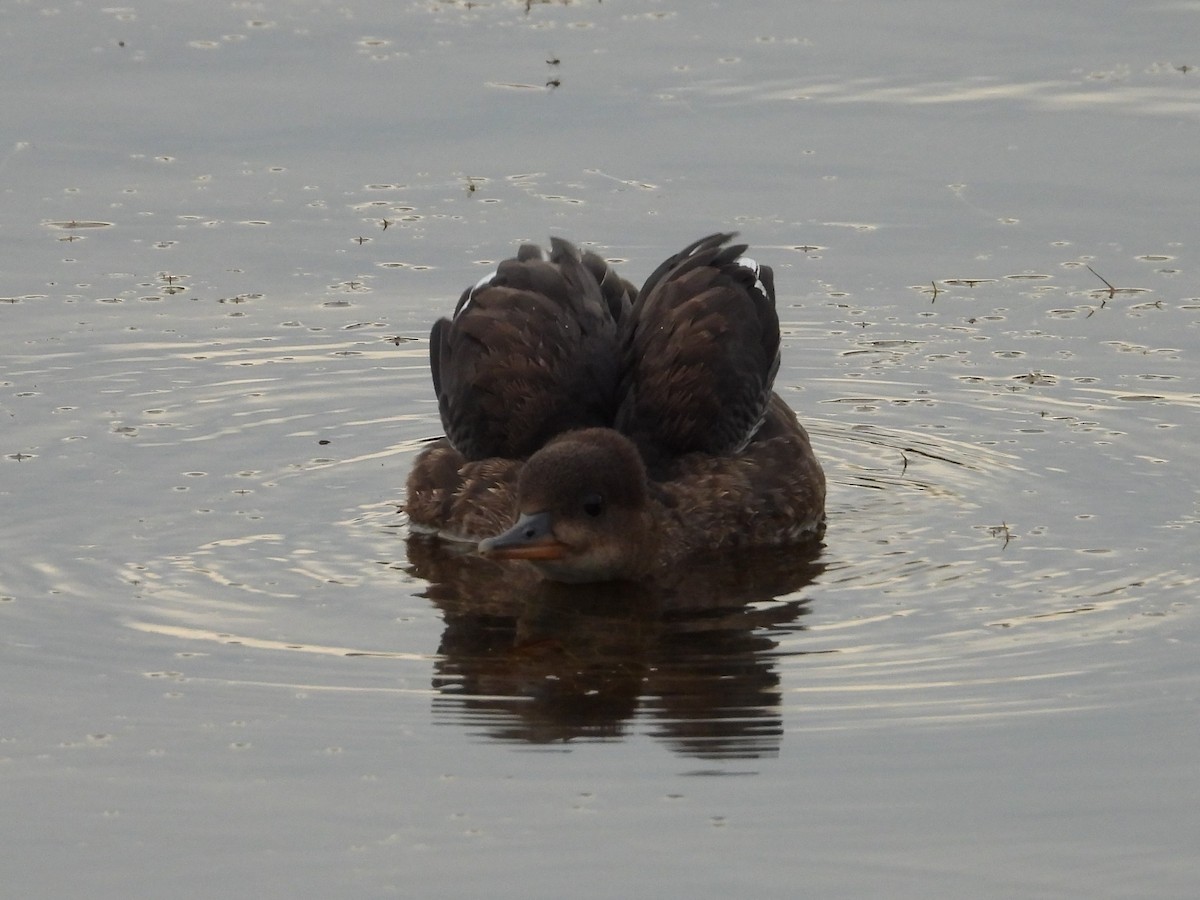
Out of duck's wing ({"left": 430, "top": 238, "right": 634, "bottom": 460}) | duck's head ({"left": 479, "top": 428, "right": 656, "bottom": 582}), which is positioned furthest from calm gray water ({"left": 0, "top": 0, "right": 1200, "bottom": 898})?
duck's wing ({"left": 430, "top": 238, "right": 634, "bottom": 460})

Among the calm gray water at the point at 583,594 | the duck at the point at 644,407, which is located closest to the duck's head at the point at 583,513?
the duck at the point at 644,407

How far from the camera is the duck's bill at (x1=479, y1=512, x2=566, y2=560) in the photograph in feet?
37.2

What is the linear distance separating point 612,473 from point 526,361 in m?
1.09

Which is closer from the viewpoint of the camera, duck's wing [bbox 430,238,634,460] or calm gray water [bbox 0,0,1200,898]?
calm gray water [bbox 0,0,1200,898]

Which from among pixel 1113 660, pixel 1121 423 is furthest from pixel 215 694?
pixel 1121 423

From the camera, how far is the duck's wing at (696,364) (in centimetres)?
1262

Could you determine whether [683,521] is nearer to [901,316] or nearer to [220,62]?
[901,316]

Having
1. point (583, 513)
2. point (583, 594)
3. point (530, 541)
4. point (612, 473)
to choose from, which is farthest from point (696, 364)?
point (530, 541)

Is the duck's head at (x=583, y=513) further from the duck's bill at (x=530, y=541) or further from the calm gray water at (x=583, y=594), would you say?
the calm gray water at (x=583, y=594)

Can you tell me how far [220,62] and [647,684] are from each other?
1008 centimetres

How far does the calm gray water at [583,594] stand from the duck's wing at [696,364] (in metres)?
0.78

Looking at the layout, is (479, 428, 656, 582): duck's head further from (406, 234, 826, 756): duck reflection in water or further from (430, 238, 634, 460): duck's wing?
(430, 238, 634, 460): duck's wing

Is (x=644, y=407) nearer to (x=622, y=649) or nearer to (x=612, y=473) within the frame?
(x=612, y=473)

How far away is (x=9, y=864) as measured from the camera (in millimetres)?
8344
